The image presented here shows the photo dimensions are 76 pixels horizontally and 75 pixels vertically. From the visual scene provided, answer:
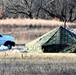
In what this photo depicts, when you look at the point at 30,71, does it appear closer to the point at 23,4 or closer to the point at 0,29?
the point at 0,29

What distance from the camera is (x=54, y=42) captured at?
64.0 ft

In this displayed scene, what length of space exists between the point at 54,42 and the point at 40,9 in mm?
53804

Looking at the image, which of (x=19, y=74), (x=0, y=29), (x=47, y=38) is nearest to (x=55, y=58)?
(x=19, y=74)

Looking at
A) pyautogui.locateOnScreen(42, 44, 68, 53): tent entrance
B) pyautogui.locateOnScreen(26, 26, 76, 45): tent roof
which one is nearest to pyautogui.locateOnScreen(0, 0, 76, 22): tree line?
pyautogui.locateOnScreen(26, 26, 76, 45): tent roof

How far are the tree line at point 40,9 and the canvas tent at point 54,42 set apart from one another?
51.4 metres

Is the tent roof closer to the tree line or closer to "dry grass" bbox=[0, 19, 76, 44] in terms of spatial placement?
"dry grass" bbox=[0, 19, 76, 44]

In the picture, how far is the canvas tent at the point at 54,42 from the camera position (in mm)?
18908

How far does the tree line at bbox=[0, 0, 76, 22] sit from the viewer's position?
71438 millimetres

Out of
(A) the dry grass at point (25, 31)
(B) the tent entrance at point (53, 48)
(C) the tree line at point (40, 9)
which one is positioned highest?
(B) the tent entrance at point (53, 48)

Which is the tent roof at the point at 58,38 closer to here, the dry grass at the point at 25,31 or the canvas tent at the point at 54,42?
the canvas tent at the point at 54,42

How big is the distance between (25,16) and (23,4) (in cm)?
269

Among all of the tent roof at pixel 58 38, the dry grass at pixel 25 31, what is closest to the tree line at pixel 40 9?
the dry grass at pixel 25 31

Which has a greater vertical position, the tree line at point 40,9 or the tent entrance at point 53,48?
the tent entrance at point 53,48

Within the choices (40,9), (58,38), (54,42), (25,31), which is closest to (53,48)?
(54,42)
